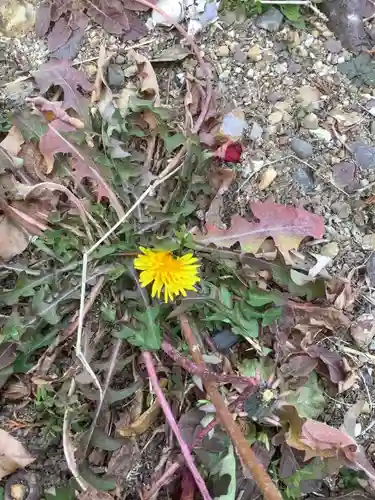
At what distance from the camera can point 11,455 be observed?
2.03 m

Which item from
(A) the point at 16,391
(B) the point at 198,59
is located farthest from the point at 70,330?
(B) the point at 198,59

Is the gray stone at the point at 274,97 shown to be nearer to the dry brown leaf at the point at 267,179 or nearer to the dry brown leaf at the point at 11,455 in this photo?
the dry brown leaf at the point at 267,179

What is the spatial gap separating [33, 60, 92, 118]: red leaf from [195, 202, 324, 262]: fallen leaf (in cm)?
61

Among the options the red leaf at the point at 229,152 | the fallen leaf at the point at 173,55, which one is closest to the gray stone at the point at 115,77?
the fallen leaf at the point at 173,55

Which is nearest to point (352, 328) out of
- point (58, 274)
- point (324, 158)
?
point (324, 158)

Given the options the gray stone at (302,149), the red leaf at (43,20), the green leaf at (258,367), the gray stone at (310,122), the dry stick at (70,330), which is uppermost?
the red leaf at (43,20)

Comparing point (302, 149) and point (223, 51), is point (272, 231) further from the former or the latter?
point (223, 51)

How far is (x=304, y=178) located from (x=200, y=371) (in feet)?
2.47

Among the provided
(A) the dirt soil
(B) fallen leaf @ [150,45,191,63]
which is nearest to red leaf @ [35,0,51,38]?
(A) the dirt soil

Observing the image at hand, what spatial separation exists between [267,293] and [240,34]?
3.07ft

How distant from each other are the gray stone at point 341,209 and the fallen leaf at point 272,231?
0.15 metres

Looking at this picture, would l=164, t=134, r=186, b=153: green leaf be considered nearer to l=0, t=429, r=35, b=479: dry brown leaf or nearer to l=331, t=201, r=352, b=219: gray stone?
l=331, t=201, r=352, b=219: gray stone

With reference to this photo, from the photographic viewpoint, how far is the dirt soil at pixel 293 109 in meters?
2.29

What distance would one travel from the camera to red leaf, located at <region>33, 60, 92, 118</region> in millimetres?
2291
